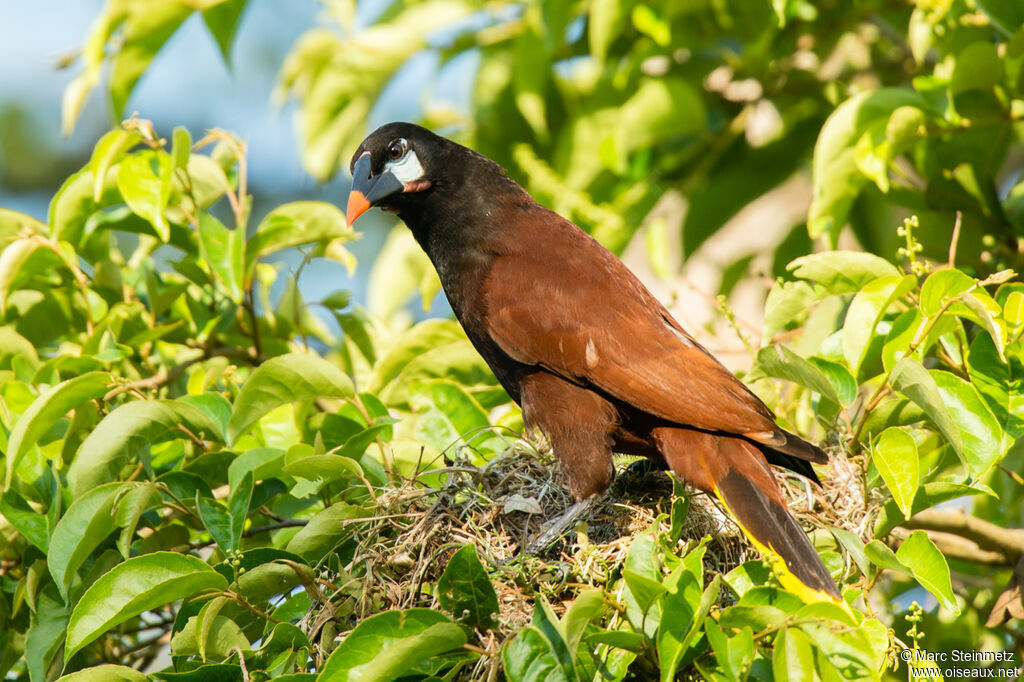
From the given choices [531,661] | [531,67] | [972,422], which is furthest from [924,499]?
[531,67]

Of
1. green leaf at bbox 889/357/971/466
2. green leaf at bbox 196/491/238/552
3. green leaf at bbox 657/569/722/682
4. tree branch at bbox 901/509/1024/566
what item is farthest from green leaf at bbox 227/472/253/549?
tree branch at bbox 901/509/1024/566

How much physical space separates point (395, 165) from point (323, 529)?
4.25ft

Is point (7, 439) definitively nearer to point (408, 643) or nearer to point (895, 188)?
point (408, 643)

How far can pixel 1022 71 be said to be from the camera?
2814mm

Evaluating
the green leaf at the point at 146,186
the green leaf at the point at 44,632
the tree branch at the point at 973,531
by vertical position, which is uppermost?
the green leaf at the point at 146,186

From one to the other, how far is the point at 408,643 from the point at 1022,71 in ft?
7.59

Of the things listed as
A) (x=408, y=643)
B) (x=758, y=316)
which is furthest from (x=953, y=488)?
(x=758, y=316)

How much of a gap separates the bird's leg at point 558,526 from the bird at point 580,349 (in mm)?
18

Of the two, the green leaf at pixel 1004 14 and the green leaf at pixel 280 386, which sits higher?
the green leaf at pixel 1004 14

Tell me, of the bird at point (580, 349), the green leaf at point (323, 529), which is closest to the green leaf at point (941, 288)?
the bird at point (580, 349)

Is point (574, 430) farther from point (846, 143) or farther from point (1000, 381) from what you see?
point (846, 143)

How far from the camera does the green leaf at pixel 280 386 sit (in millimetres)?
2336

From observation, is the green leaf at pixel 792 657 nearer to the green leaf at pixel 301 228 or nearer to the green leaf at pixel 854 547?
the green leaf at pixel 854 547

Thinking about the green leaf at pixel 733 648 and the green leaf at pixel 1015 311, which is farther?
the green leaf at pixel 1015 311
